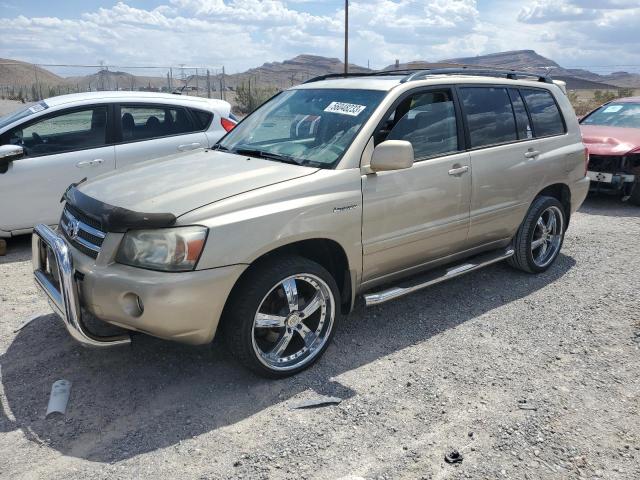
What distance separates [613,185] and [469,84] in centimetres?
487

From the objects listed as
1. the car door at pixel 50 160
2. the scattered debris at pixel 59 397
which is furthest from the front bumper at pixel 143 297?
the car door at pixel 50 160

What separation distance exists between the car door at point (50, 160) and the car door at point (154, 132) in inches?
6.6

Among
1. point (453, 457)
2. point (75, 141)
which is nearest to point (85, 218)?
point (453, 457)

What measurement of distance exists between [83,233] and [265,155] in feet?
4.44

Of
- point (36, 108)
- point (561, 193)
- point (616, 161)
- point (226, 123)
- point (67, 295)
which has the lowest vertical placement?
point (67, 295)

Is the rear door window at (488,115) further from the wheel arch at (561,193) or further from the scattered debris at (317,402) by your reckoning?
the scattered debris at (317,402)

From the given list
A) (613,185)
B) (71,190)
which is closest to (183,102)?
(71,190)

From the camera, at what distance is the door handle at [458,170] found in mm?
4285

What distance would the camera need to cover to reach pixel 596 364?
3838 mm

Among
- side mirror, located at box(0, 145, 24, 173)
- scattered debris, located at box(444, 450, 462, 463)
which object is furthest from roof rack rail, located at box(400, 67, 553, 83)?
side mirror, located at box(0, 145, 24, 173)

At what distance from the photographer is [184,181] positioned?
3562 millimetres

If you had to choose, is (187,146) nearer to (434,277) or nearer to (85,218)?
(85,218)

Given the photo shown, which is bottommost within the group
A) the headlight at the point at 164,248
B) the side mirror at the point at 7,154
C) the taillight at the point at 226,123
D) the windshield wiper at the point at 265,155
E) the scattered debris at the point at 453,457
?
the scattered debris at the point at 453,457

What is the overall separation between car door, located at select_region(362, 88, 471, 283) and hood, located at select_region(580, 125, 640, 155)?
5079 millimetres
